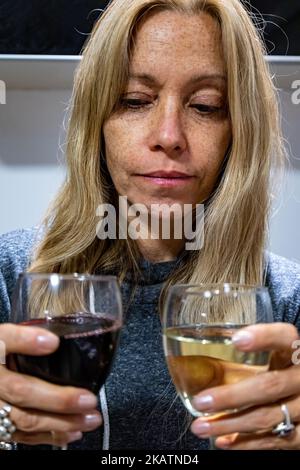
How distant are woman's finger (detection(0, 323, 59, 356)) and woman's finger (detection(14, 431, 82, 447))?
2.9 inches

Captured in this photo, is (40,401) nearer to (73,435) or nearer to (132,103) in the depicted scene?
(73,435)

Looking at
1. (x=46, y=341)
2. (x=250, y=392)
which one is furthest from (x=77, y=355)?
(x=250, y=392)

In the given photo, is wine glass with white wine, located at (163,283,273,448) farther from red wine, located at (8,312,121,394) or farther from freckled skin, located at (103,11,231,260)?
freckled skin, located at (103,11,231,260)

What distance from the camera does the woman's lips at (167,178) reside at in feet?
2.60

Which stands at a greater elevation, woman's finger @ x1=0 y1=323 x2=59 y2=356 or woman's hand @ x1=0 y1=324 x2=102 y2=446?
woman's finger @ x1=0 y1=323 x2=59 y2=356

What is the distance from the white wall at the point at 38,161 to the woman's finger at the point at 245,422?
1003 mm

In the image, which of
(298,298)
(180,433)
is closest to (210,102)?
(298,298)

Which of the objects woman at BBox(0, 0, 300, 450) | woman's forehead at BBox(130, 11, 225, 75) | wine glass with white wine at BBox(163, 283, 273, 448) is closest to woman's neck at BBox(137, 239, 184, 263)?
woman at BBox(0, 0, 300, 450)

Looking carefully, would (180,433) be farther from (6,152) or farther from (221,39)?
(6,152)

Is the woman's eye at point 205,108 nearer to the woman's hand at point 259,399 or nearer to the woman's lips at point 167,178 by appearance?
the woman's lips at point 167,178

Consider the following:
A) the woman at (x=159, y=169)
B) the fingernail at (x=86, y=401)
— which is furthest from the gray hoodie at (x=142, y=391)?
the fingernail at (x=86, y=401)

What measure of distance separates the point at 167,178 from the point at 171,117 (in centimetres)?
8

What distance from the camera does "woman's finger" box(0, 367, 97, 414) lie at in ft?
1.45

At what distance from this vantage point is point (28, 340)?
1.42 feet
